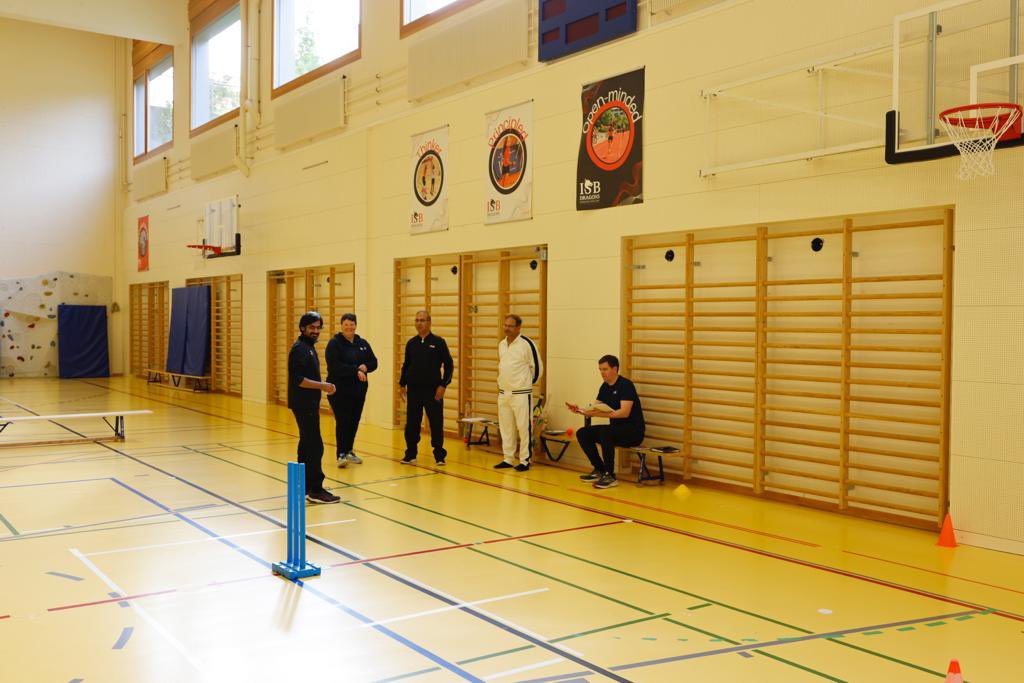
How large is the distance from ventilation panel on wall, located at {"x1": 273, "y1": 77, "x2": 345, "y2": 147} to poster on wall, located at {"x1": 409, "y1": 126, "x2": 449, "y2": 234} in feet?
7.52

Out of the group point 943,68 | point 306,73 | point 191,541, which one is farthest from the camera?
point 306,73

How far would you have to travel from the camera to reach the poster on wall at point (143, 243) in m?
20.7

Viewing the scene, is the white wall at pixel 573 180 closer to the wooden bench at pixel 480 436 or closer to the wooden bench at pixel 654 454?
the wooden bench at pixel 654 454

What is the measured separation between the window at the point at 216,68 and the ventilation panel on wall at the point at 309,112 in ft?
7.02

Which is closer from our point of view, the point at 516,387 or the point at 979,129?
the point at 979,129

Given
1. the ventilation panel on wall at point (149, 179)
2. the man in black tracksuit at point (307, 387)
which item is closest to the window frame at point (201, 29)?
the ventilation panel on wall at point (149, 179)

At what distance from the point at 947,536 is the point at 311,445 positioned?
4.90 metres

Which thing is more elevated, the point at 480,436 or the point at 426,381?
the point at 426,381

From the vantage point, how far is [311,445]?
7082mm

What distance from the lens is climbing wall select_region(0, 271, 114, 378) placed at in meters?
20.4

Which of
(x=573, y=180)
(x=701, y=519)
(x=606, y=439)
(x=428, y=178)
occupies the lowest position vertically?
(x=701, y=519)

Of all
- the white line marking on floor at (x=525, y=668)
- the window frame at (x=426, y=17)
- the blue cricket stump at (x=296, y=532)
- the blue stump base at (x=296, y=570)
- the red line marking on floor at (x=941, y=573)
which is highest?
the window frame at (x=426, y=17)

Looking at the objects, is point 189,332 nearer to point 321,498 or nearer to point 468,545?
point 321,498

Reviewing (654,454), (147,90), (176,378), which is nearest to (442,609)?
(654,454)
